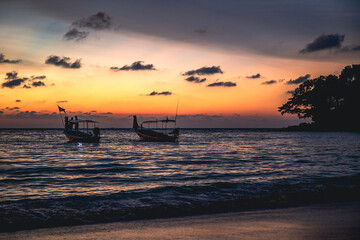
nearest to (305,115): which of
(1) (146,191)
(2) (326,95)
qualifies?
(2) (326,95)

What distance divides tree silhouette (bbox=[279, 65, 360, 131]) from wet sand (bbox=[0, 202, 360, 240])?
133 m

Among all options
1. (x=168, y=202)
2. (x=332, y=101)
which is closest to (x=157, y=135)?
(x=168, y=202)

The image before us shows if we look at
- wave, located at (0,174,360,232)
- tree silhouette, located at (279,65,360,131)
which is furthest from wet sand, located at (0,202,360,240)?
tree silhouette, located at (279,65,360,131)

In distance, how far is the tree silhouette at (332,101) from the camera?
123m

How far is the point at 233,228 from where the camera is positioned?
6.75 meters

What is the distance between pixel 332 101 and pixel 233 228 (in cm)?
14162

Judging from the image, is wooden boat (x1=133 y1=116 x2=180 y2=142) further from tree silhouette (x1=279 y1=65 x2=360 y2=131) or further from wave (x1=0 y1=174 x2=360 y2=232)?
tree silhouette (x1=279 y1=65 x2=360 y2=131)

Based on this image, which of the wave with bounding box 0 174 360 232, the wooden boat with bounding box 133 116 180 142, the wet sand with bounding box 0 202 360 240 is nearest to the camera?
the wet sand with bounding box 0 202 360 240

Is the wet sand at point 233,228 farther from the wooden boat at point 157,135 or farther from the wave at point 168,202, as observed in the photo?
the wooden boat at point 157,135

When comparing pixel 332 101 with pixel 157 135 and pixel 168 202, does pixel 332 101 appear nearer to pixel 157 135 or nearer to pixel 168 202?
pixel 157 135

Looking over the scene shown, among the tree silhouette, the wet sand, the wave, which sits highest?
the tree silhouette

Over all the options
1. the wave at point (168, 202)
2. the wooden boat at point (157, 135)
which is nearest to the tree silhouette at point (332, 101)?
the wooden boat at point (157, 135)

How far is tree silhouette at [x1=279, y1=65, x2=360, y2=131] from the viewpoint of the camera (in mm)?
123000

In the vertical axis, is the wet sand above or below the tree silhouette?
below
